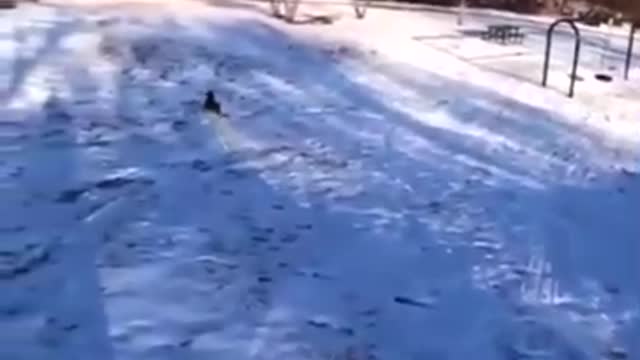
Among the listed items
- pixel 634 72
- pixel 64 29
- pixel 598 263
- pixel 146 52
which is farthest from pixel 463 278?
pixel 634 72

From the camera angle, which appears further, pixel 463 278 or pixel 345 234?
pixel 345 234

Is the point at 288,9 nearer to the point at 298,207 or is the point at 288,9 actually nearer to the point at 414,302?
the point at 298,207

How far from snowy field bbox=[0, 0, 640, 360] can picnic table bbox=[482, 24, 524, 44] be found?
224 centimetres

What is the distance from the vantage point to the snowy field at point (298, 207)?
427 cm

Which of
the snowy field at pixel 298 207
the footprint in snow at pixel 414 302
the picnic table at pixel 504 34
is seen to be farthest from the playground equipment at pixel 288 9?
the footprint in snow at pixel 414 302

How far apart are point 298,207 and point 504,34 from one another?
23.2 ft

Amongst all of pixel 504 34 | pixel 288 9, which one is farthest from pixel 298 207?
pixel 504 34

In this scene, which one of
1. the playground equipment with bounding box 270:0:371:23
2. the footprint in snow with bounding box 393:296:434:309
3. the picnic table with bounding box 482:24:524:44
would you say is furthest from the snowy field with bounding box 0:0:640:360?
the picnic table with bounding box 482:24:524:44

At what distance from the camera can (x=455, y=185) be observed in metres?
6.44

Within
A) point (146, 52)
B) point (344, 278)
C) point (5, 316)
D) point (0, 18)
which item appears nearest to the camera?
point (5, 316)

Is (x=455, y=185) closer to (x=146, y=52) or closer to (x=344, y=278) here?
(x=344, y=278)

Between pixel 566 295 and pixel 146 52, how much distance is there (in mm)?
5283

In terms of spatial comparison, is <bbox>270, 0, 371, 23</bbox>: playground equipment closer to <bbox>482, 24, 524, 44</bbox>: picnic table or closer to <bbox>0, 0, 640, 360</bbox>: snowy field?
<bbox>482, 24, 524, 44</bbox>: picnic table

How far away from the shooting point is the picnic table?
39.4 feet
